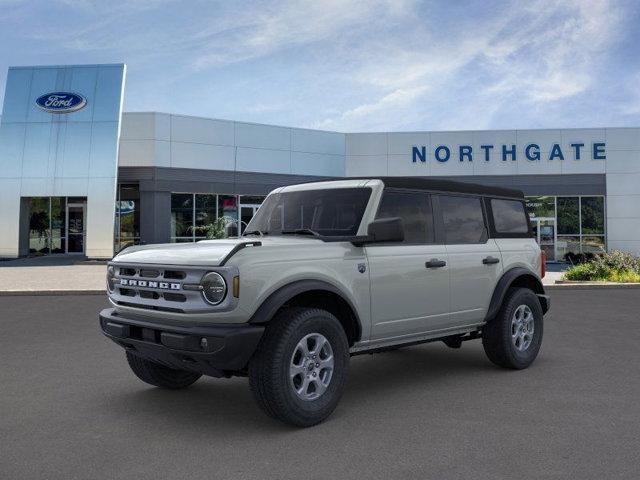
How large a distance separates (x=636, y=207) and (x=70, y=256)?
2797cm

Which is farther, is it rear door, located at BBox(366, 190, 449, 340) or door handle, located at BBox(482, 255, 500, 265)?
door handle, located at BBox(482, 255, 500, 265)

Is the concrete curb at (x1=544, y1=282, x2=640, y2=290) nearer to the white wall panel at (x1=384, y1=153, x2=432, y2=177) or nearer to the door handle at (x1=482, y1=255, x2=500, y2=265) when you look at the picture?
the door handle at (x1=482, y1=255, x2=500, y2=265)

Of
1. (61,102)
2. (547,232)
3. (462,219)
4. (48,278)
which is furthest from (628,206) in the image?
(462,219)

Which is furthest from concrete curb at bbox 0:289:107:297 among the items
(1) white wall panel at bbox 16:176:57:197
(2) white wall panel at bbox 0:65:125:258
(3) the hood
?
(1) white wall panel at bbox 16:176:57:197

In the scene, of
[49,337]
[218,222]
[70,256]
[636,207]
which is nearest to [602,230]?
[636,207]

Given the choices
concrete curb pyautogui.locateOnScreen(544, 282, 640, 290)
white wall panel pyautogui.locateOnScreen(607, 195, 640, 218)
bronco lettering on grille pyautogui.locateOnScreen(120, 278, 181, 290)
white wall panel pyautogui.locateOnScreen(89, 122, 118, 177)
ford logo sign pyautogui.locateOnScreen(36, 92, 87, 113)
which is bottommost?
concrete curb pyautogui.locateOnScreen(544, 282, 640, 290)

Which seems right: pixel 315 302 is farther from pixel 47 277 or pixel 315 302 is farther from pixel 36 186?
pixel 36 186

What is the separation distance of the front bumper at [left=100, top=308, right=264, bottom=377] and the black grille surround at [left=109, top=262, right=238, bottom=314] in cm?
15

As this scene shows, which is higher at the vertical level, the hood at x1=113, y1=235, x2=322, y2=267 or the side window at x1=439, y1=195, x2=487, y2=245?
the side window at x1=439, y1=195, x2=487, y2=245

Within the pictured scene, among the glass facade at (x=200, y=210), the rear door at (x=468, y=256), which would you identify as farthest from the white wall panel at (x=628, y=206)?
the rear door at (x=468, y=256)

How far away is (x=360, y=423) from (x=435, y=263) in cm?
171

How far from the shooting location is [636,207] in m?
30.2

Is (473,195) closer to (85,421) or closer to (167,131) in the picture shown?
(85,421)

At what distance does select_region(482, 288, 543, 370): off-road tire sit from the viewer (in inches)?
252
